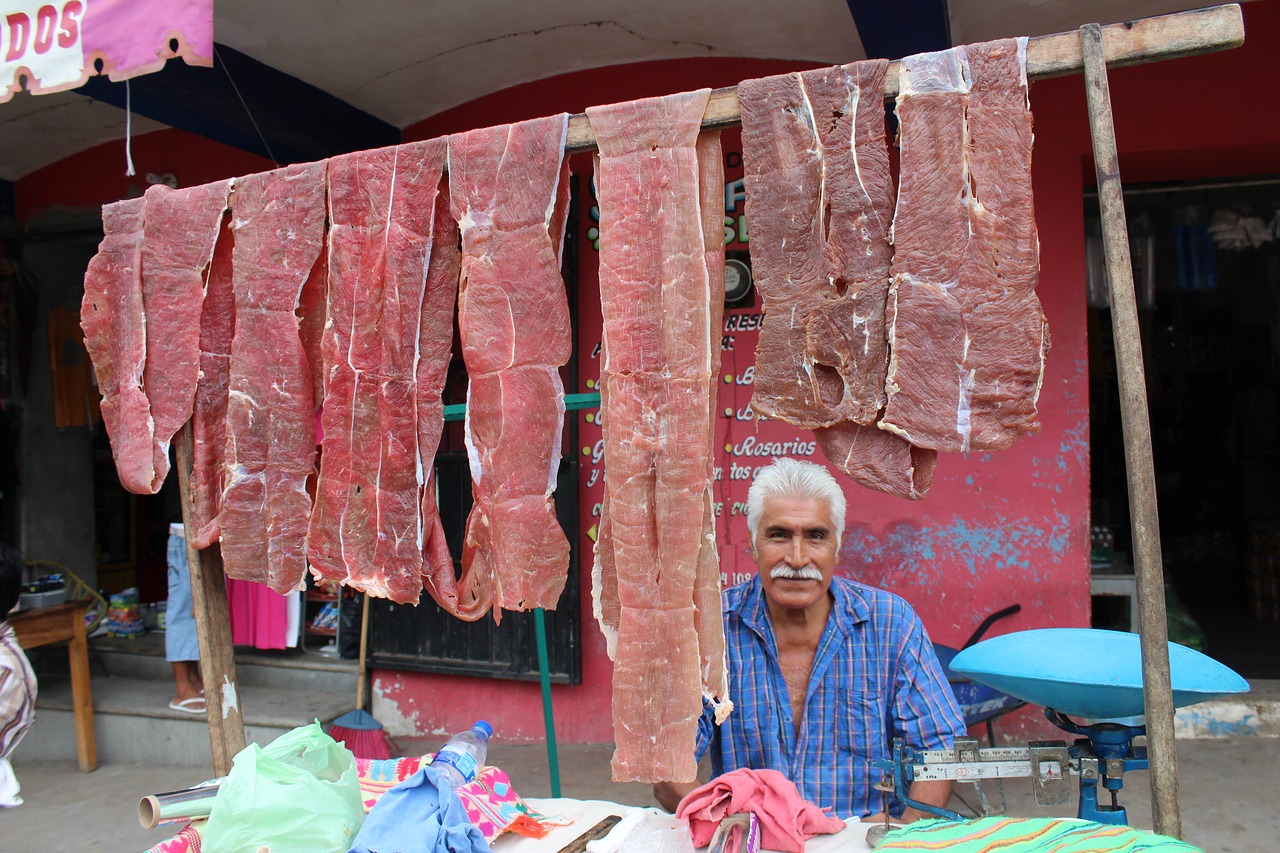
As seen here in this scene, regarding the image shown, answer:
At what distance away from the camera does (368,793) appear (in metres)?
2.51

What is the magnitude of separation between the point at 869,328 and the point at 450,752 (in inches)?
59.9

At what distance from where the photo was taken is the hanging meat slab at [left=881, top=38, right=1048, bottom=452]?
1.85 m

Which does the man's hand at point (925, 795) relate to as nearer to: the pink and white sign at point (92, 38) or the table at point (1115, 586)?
the table at point (1115, 586)

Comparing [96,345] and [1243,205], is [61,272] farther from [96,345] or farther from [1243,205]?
[1243,205]

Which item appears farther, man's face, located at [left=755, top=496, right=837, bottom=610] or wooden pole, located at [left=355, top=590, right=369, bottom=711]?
wooden pole, located at [left=355, top=590, right=369, bottom=711]

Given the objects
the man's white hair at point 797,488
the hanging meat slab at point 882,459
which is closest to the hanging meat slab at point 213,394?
the man's white hair at point 797,488

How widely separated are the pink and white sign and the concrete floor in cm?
351

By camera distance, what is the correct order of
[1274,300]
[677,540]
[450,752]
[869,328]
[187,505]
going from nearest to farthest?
[869,328] → [677,540] → [450,752] → [187,505] → [1274,300]

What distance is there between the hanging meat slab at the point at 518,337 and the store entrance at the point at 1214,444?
4.39 meters

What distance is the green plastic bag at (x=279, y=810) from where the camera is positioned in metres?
1.99

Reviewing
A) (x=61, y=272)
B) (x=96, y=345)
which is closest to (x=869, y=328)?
(x=96, y=345)

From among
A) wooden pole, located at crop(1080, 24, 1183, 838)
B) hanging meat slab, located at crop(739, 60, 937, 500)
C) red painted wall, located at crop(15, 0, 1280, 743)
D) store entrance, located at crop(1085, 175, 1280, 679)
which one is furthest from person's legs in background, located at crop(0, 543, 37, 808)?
store entrance, located at crop(1085, 175, 1280, 679)

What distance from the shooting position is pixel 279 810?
2006 mm

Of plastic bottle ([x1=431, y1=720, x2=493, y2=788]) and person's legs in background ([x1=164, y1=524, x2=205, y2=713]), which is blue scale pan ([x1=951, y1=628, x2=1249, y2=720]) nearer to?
plastic bottle ([x1=431, y1=720, x2=493, y2=788])
